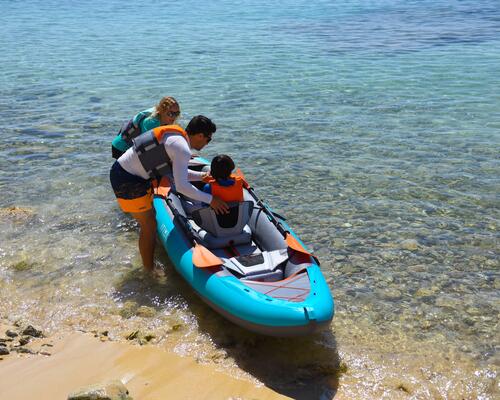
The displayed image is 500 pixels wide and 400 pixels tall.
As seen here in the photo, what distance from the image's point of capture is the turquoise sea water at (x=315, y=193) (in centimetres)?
519

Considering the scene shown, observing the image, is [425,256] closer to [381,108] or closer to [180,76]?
[381,108]

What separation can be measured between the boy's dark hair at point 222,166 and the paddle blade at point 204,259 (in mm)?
863

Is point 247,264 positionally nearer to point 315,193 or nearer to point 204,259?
point 204,259

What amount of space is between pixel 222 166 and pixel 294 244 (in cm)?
114

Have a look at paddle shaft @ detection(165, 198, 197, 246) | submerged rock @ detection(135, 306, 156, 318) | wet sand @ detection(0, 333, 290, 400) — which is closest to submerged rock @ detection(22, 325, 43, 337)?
wet sand @ detection(0, 333, 290, 400)

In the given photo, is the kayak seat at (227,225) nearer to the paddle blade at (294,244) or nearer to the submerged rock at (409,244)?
the paddle blade at (294,244)

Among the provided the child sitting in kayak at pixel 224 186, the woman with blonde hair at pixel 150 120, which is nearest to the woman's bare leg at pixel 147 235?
the child sitting in kayak at pixel 224 186

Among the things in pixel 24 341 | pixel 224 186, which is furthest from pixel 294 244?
pixel 24 341

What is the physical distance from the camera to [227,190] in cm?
614

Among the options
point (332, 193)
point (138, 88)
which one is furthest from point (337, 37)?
point (332, 193)

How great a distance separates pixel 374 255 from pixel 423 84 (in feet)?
30.6

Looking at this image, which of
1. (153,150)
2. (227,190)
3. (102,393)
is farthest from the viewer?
(227,190)

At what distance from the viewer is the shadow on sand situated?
462 centimetres

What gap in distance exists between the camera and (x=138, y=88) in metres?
15.5
